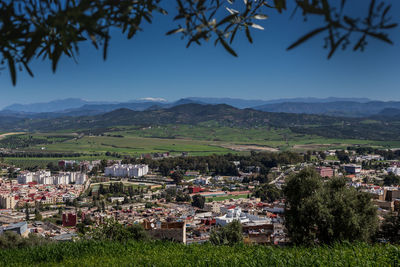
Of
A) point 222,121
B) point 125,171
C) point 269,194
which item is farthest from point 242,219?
point 222,121

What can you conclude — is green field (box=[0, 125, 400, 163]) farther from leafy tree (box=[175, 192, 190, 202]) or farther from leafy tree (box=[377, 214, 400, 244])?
leafy tree (box=[377, 214, 400, 244])

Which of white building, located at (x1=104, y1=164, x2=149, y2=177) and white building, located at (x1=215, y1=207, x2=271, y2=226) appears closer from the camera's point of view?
white building, located at (x1=215, y1=207, x2=271, y2=226)

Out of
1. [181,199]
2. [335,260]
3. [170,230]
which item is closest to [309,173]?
[170,230]

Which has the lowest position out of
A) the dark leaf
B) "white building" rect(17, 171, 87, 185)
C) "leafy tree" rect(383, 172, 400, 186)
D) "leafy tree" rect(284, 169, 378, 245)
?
"white building" rect(17, 171, 87, 185)

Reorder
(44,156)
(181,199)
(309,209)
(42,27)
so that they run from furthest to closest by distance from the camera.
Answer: (44,156), (181,199), (309,209), (42,27)

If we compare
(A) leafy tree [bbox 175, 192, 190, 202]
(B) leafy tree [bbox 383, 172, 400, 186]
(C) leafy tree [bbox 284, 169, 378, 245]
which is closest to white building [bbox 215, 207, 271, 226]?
(C) leafy tree [bbox 284, 169, 378, 245]

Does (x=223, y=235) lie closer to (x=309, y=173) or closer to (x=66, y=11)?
(x=309, y=173)
